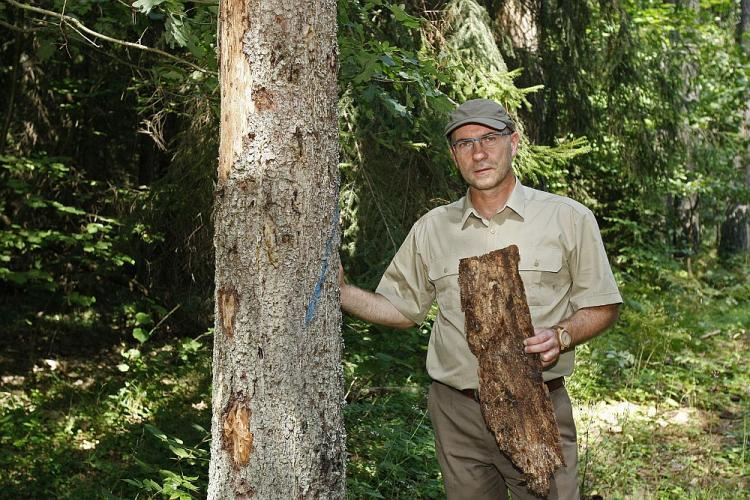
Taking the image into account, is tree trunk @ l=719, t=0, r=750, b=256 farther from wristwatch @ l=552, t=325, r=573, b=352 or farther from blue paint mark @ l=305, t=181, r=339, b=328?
blue paint mark @ l=305, t=181, r=339, b=328

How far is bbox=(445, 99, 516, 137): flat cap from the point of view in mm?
3324

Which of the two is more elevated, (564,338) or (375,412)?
(564,338)

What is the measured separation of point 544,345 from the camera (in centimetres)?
308

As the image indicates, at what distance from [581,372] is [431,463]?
3.12 m

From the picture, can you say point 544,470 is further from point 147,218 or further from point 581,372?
point 147,218

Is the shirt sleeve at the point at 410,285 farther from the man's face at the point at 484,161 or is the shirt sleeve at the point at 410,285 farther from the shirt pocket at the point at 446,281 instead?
the man's face at the point at 484,161

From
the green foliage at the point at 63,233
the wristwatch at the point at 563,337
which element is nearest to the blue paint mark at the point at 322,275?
the wristwatch at the point at 563,337

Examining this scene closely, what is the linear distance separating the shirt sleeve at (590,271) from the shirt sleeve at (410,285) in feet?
2.37

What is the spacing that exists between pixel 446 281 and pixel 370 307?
0.40 m

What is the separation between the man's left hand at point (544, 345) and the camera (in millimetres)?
3088

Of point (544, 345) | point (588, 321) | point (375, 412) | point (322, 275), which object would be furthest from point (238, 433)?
point (375, 412)

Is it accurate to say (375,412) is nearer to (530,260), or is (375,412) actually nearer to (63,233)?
(530,260)

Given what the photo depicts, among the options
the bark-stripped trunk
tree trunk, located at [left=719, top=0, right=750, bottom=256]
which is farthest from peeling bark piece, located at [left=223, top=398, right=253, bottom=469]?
tree trunk, located at [left=719, top=0, right=750, bottom=256]

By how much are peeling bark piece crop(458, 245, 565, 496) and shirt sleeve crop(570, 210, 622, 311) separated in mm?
295
